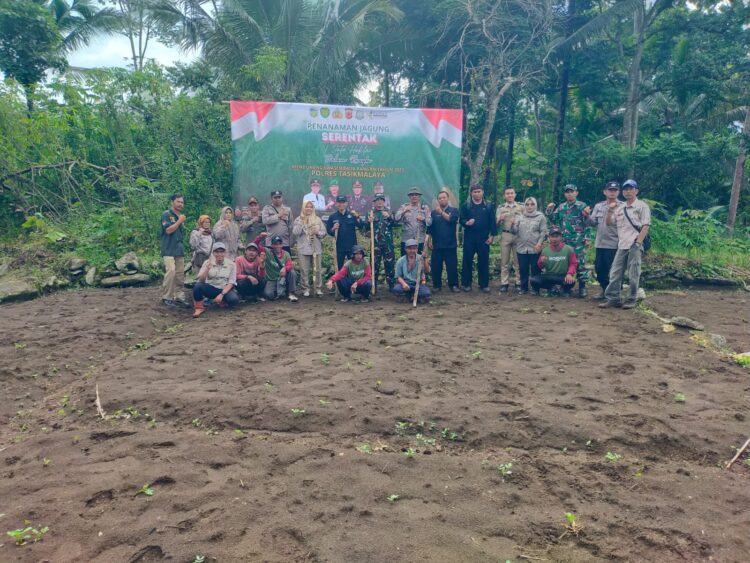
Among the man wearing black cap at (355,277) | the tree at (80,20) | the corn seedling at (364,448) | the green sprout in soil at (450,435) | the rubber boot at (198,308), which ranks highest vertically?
the tree at (80,20)

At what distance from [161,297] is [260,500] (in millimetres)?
5945

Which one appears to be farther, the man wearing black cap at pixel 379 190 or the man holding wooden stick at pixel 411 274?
the man wearing black cap at pixel 379 190

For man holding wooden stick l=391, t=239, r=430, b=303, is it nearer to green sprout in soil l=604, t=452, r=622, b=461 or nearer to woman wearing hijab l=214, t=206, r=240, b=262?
woman wearing hijab l=214, t=206, r=240, b=262

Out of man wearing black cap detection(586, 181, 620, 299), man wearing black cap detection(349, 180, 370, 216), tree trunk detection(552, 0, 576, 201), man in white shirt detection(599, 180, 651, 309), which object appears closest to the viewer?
man in white shirt detection(599, 180, 651, 309)

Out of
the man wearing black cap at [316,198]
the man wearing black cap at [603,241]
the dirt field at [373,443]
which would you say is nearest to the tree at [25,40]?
the man wearing black cap at [316,198]

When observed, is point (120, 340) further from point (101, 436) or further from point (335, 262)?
point (335, 262)

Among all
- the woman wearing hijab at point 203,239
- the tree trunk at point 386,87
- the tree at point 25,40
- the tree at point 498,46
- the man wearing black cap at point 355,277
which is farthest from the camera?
the tree trunk at point 386,87

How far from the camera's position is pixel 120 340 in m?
6.75

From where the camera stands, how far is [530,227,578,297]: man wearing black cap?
8.53 metres

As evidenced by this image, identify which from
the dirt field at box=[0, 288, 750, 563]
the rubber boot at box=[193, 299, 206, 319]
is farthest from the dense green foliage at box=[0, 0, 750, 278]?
the dirt field at box=[0, 288, 750, 563]

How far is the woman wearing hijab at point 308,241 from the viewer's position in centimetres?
872

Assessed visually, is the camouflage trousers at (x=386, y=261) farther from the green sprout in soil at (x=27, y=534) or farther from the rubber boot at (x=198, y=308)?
the green sprout in soil at (x=27, y=534)

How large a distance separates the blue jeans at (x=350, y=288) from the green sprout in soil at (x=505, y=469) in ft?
16.3

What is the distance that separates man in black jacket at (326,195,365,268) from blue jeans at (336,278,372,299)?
638 millimetres
